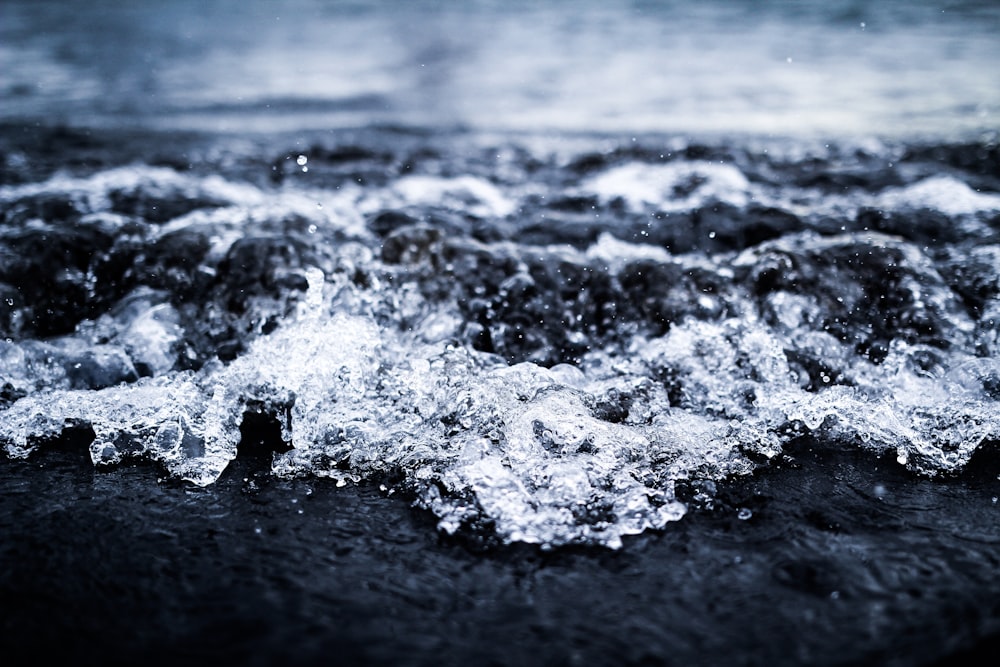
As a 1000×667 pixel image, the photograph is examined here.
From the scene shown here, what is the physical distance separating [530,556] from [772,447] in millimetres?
778

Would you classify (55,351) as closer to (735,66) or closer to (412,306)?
(412,306)

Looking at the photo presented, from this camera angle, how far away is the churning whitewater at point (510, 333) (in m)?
1.86

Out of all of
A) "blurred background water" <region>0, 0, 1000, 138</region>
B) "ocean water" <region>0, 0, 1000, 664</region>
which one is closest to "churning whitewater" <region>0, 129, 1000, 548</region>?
"ocean water" <region>0, 0, 1000, 664</region>

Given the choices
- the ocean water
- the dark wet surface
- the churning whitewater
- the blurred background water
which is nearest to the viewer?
the dark wet surface

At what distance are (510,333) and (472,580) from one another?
125 cm

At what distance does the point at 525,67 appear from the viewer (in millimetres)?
9367

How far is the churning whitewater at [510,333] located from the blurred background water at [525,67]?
267 cm

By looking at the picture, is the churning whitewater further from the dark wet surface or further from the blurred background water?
the blurred background water

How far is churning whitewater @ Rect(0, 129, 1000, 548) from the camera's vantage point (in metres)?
1.86

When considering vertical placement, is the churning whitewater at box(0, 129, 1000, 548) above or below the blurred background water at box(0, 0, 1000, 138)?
below

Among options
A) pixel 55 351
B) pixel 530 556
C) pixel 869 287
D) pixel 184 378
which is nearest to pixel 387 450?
pixel 530 556

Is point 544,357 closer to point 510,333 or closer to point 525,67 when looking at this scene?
point 510,333

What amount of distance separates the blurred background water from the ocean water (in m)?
1.02

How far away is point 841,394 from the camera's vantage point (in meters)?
2.12
